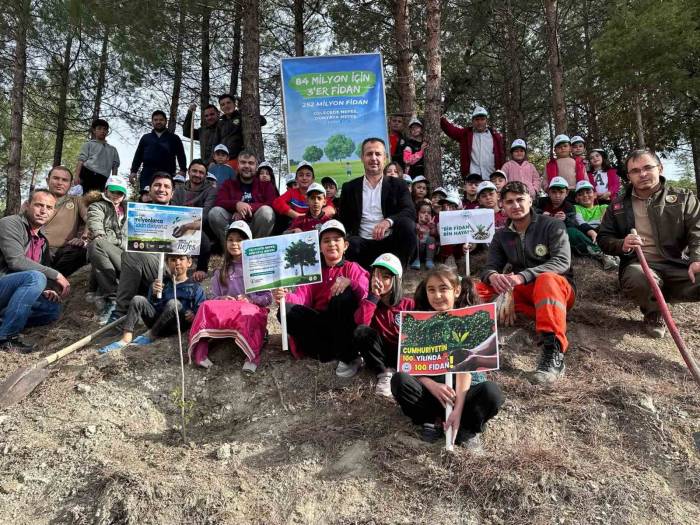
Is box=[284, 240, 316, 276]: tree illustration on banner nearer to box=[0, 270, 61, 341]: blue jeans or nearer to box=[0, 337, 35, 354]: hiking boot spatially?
box=[0, 270, 61, 341]: blue jeans

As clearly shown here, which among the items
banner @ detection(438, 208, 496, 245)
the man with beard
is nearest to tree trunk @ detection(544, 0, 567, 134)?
banner @ detection(438, 208, 496, 245)

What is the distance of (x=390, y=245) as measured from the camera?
19.5 feet

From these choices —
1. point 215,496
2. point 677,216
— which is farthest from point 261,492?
point 677,216

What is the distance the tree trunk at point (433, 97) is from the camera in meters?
8.48

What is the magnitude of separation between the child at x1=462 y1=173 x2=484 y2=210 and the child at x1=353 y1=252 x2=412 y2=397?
12.1 feet

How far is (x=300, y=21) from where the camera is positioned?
12984 millimetres

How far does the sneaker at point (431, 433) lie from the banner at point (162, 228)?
271cm

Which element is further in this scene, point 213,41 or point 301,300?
point 213,41

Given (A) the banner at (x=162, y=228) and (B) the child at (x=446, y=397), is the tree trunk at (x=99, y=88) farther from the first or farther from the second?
(B) the child at (x=446, y=397)

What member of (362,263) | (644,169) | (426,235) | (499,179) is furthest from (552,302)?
(499,179)

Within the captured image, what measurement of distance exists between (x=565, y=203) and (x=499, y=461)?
186 inches

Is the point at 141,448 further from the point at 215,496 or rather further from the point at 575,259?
the point at 575,259

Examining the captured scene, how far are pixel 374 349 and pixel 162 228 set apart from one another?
2.31 m

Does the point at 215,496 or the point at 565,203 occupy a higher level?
the point at 565,203
